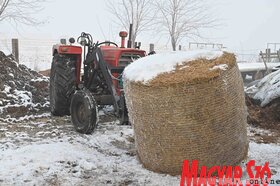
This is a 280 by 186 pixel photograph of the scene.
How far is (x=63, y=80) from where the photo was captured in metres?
5.83

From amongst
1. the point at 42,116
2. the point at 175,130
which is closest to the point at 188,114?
the point at 175,130

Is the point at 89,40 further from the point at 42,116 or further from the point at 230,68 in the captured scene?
the point at 230,68

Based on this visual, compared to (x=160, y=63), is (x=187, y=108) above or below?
below

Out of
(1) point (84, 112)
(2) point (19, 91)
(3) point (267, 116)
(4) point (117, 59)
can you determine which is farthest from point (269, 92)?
(2) point (19, 91)

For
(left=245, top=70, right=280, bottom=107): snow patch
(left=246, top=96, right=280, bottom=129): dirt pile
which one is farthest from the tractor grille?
(left=245, top=70, right=280, bottom=107): snow patch

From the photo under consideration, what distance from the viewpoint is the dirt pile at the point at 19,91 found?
265 inches

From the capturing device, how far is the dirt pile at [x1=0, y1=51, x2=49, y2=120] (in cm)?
674

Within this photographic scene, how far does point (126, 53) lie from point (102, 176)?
2648 mm

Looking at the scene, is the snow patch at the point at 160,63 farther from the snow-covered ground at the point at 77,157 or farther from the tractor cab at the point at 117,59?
the tractor cab at the point at 117,59

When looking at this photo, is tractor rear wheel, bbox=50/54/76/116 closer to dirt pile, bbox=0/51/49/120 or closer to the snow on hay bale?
dirt pile, bbox=0/51/49/120

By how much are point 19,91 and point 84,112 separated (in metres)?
2.93

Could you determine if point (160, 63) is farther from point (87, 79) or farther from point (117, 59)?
point (87, 79)

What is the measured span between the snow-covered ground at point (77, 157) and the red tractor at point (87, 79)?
0.34m

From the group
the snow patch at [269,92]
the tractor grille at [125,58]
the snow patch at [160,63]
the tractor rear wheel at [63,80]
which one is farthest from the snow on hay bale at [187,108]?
the snow patch at [269,92]
